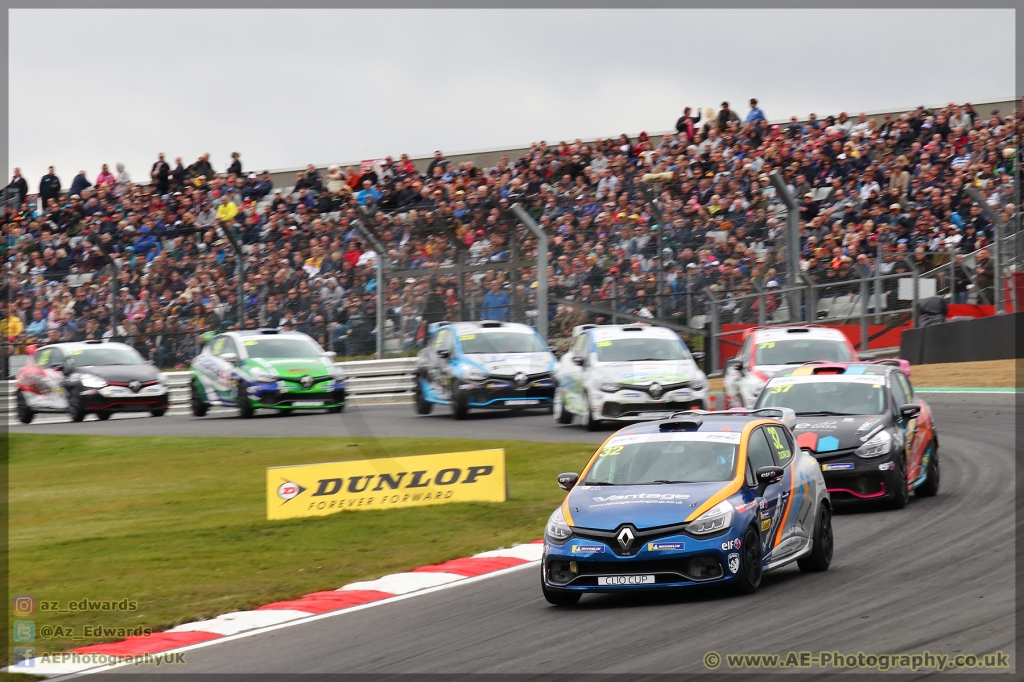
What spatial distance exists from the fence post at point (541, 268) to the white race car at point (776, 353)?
5.07 meters

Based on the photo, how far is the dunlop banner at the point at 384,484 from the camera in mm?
13617

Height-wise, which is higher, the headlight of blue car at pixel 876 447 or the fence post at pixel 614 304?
the fence post at pixel 614 304

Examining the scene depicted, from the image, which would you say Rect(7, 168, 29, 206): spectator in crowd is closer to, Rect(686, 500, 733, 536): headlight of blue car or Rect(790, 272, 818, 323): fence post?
Rect(790, 272, 818, 323): fence post

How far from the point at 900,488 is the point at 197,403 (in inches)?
619

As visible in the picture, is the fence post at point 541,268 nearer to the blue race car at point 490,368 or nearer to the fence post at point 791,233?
the blue race car at point 490,368

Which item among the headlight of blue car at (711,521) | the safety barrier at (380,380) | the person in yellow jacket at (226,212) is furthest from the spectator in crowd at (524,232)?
the headlight of blue car at (711,521)

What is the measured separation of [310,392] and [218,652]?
1475cm

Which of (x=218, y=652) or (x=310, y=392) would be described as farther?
(x=310, y=392)

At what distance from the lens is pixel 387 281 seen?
25359mm

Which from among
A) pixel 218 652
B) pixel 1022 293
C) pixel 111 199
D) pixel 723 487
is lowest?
pixel 218 652

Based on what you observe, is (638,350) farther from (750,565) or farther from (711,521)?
(711,521)

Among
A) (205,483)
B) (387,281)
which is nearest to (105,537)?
(205,483)

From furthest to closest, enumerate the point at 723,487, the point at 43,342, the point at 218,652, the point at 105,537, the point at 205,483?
the point at 43,342 → the point at 205,483 → the point at 105,537 → the point at 723,487 → the point at 218,652

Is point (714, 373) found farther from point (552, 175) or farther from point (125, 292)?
point (125, 292)
